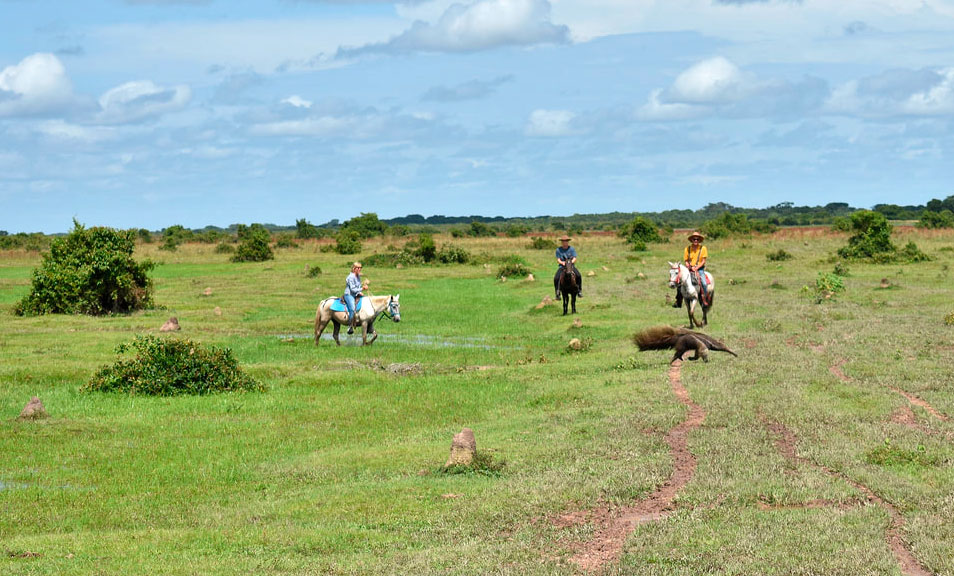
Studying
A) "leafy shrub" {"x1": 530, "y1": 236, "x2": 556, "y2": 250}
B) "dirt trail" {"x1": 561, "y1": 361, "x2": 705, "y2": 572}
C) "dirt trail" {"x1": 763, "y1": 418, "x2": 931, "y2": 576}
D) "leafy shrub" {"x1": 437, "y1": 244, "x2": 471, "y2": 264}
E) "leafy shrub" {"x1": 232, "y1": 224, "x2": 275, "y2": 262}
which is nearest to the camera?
"dirt trail" {"x1": 763, "y1": 418, "x2": 931, "y2": 576}

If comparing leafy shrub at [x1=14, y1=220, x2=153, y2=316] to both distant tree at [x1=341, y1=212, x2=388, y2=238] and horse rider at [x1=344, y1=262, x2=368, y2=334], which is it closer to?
horse rider at [x1=344, y1=262, x2=368, y2=334]

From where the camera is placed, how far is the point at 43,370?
19312 mm

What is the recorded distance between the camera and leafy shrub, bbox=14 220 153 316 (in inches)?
1243

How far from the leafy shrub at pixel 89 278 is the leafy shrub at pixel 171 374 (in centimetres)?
1516

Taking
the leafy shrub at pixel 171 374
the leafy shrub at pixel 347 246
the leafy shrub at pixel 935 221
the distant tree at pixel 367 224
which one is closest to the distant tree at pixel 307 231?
the distant tree at pixel 367 224

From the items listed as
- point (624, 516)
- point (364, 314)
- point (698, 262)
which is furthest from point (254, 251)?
point (624, 516)

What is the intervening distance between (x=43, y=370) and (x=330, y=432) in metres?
8.03

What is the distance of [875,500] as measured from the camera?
9211 millimetres

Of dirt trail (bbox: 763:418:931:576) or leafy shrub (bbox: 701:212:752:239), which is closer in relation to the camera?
dirt trail (bbox: 763:418:931:576)

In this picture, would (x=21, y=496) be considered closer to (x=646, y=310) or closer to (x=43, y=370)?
(x=43, y=370)

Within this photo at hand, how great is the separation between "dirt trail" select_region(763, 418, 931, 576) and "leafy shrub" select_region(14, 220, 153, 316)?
24.9 metres

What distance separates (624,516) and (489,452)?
3.07 meters

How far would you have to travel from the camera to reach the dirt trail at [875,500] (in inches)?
295

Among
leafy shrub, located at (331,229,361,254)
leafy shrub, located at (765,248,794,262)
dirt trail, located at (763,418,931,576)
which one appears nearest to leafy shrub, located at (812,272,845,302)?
dirt trail, located at (763,418,931,576)
